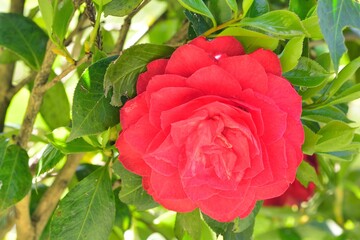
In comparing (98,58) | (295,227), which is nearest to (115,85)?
(98,58)

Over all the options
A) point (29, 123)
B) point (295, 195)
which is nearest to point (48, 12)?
point (29, 123)

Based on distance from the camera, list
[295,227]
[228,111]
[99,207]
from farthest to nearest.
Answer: [295,227]
[99,207]
[228,111]

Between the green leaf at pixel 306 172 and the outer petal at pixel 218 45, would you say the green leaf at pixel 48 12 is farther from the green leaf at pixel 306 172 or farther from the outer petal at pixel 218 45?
the green leaf at pixel 306 172

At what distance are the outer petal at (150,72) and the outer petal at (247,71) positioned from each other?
1.8 inches

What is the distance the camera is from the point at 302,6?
0.57m

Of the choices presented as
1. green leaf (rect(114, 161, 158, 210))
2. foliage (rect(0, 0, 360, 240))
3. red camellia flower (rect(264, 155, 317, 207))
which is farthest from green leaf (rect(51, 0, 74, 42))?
red camellia flower (rect(264, 155, 317, 207))

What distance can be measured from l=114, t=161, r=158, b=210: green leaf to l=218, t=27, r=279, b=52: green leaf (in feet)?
0.47

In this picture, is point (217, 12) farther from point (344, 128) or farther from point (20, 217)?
point (20, 217)

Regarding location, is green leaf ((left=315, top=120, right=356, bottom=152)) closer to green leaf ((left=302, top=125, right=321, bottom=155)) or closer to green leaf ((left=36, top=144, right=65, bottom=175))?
green leaf ((left=302, top=125, right=321, bottom=155))

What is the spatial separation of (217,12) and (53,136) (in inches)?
6.4

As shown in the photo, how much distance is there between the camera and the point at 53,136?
560mm

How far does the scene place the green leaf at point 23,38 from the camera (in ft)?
2.25

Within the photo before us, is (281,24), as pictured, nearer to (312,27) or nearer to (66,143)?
Result: (312,27)

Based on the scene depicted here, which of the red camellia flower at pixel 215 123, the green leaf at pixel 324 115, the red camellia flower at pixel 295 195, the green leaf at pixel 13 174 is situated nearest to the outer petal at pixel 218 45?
the red camellia flower at pixel 215 123
